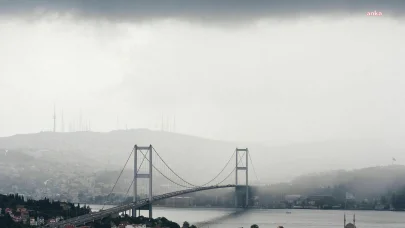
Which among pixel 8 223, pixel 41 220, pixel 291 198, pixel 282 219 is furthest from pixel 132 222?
pixel 291 198

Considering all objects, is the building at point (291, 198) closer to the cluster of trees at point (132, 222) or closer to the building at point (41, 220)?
the cluster of trees at point (132, 222)

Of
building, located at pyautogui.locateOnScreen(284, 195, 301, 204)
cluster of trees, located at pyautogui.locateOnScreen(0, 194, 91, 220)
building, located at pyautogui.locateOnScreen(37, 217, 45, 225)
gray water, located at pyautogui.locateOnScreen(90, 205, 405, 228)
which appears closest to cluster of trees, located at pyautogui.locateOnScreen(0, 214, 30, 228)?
building, located at pyautogui.locateOnScreen(37, 217, 45, 225)

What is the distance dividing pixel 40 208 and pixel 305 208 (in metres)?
30.9

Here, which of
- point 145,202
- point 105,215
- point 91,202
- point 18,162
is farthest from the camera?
point 18,162

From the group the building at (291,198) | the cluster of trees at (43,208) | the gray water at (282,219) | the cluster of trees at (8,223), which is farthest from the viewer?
the building at (291,198)

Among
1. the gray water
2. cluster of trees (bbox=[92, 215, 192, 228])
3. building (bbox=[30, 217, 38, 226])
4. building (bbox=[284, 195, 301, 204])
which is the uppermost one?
building (bbox=[284, 195, 301, 204])

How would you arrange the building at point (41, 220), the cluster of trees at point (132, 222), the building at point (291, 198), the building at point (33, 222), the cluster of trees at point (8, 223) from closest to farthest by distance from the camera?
the cluster of trees at point (8, 223) → the building at point (33, 222) → the building at point (41, 220) → the cluster of trees at point (132, 222) → the building at point (291, 198)

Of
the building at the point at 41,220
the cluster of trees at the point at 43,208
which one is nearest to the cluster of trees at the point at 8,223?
the building at the point at 41,220

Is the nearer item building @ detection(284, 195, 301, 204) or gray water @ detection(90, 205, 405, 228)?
gray water @ detection(90, 205, 405, 228)

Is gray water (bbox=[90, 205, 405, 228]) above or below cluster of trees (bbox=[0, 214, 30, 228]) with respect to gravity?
below

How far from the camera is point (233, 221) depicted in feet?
158

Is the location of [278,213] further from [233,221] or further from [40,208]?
[40,208]

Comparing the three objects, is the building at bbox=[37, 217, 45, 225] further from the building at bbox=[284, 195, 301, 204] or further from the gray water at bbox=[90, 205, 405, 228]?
the building at bbox=[284, 195, 301, 204]

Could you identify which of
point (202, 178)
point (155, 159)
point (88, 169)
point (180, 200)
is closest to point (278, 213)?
point (180, 200)
